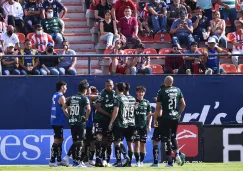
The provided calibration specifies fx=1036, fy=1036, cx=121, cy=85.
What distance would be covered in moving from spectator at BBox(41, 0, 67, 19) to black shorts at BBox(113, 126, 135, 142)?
630cm

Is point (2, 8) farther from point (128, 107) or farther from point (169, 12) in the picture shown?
point (128, 107)

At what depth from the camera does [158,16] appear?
30062 millimetres

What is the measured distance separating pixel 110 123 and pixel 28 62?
4.00 meters

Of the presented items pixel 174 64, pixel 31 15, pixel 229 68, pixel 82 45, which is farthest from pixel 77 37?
pixel 229 68

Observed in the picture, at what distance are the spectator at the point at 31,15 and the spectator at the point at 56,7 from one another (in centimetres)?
23

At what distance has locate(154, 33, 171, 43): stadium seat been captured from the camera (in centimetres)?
2980

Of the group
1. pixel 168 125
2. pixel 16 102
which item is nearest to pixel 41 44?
pixel 16 102

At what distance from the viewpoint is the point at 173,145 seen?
2369cm

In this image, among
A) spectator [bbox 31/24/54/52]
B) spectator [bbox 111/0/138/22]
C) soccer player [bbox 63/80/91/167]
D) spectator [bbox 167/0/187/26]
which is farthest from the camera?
spectator [bbox 167/0/187/26]

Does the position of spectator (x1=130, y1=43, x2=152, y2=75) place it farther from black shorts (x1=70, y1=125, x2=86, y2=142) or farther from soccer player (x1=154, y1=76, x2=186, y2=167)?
black shorts (x1=70, y1=125, x2=86, y2=142)

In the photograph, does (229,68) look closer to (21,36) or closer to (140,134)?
(140,134)

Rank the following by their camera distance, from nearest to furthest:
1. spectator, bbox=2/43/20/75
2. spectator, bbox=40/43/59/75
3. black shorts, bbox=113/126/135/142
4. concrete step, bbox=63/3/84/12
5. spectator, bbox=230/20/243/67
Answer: black shorts, bbox=113/126/135/142 → spectator, bbox=2/43/20/75 → spectator, bbox=40/43/59/75 → spectator, bbox=230/20/243/67 → concrete step, bbox=63/3/84/12

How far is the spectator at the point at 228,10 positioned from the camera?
31.1 metres

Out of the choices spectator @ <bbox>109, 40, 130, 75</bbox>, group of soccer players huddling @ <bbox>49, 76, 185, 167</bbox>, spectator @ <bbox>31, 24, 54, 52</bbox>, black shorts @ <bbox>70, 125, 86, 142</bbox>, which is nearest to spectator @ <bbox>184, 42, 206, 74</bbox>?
spectator @ <bbox>109, 40, 130, 75</bbox>
